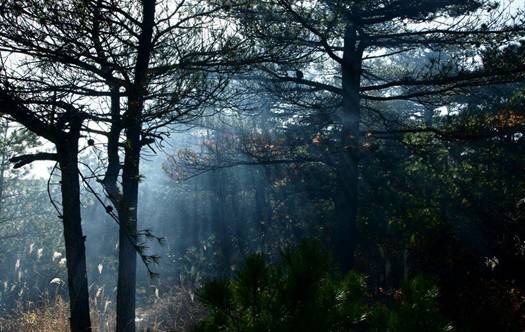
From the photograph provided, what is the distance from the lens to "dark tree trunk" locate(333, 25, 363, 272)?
10.7m

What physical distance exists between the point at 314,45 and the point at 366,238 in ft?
17.6

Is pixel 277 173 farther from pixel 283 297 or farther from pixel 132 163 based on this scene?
pixel 283 297

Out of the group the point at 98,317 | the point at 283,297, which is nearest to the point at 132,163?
the point at 283,297

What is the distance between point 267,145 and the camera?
11297mm

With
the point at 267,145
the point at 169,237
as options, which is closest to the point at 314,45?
the point at 267,145

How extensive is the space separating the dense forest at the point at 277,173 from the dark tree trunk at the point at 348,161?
0.04 metres

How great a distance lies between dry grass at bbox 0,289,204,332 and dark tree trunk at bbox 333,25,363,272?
135 inches

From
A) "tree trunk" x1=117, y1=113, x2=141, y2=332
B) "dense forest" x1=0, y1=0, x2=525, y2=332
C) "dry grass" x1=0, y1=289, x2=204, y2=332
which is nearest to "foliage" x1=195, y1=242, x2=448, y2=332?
"dense forest" x1=0, y1=0, x2=525, y2=332

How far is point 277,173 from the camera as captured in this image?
1410 centimetres

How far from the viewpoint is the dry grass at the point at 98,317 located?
620 cm

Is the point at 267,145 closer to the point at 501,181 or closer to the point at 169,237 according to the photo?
the point at 501,181

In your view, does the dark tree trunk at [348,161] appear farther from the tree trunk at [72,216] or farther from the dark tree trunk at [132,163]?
the tree trunk at [72,216]

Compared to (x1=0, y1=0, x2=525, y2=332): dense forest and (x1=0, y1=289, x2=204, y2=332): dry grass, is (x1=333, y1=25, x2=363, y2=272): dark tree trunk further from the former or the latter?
(x1=0, y1=289, x2=204, y2=332): dry grass

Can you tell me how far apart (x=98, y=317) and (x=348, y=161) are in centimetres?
591
